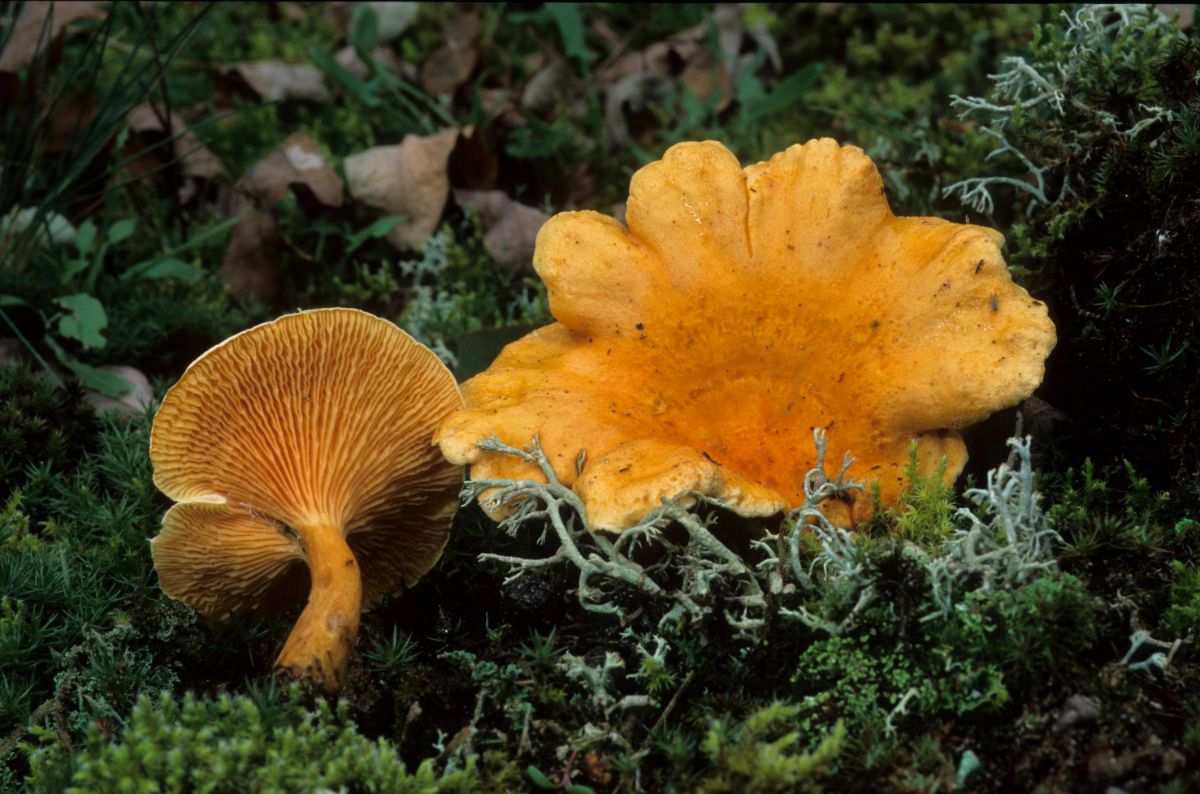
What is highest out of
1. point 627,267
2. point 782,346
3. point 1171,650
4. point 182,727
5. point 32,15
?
point 32,15

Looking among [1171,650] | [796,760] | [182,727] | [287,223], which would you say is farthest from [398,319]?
[1171,650]

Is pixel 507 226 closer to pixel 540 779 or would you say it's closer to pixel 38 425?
pixel 38 425

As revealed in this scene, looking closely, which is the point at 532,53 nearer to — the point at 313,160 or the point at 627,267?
the point at 313,160

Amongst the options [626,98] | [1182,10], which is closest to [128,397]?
[626,98]

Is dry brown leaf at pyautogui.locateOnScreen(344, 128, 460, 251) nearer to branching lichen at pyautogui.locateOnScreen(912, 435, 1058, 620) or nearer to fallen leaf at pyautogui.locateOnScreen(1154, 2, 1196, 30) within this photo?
branching lichen at pyautogui.locateOnScreen(912, 435, 1058, 620)

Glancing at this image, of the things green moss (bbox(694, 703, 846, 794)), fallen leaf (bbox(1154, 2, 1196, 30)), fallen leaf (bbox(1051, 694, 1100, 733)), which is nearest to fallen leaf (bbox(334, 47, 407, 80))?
fallen leaf (bbox(1154, 2, 1196, 30))
